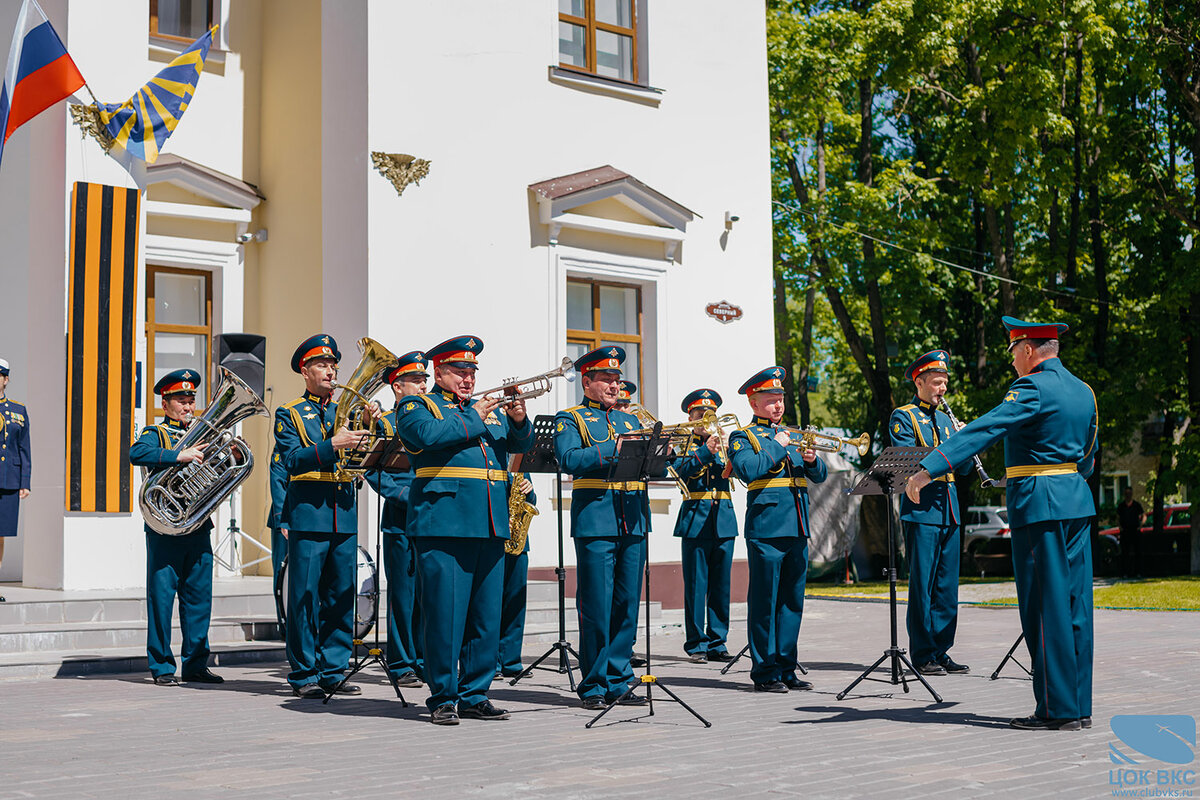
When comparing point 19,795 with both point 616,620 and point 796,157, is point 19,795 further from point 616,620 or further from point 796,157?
point 796,157

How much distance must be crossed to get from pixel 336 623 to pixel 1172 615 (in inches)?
418

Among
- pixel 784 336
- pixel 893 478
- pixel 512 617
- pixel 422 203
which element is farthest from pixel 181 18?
pixel 784 336

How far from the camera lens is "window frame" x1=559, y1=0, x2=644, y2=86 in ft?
52.3

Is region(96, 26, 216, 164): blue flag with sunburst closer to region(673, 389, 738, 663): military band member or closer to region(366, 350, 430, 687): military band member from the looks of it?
region(366, 350, 430, 687): military band member

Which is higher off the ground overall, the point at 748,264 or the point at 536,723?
the point at 748,264

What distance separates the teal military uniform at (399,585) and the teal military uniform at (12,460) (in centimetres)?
419

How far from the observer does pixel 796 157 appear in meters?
32.4

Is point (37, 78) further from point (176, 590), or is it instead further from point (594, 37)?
point (594, 37)

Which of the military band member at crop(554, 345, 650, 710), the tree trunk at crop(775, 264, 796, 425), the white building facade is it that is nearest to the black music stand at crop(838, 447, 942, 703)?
the military band member at crop(554, 345, 650, 710)

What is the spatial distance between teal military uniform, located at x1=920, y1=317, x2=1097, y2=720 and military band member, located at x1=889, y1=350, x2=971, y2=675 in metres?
2.41

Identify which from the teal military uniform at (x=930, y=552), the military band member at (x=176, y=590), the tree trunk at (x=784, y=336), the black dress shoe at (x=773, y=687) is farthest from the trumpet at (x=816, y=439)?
the tree trunk at (x=784, y=336)

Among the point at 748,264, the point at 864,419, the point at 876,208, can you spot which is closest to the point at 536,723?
the point at 748,264

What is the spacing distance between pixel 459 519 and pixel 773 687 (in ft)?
9.43

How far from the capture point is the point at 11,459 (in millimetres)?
12258
